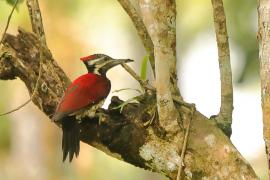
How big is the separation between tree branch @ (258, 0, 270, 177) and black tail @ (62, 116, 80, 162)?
0.91m

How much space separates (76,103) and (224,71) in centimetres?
68

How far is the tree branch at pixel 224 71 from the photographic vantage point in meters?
3.24

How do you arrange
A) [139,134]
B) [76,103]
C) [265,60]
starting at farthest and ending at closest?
[76,103] < [139,134] < [265,60]

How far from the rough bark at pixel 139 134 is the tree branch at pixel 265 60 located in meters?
0.30

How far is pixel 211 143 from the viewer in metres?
3.08

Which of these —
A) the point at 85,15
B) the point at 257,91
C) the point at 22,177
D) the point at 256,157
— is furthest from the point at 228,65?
the point at 85,15

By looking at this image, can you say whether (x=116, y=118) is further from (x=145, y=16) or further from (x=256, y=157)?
(x=256, y=157)

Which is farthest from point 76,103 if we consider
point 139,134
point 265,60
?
point 265,60

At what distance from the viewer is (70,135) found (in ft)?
10.8

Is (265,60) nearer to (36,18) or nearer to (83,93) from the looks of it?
(83,93)

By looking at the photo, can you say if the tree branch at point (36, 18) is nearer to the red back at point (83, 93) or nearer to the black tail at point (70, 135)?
the red back at point (83, 93)

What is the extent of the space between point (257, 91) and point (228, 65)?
5363mm

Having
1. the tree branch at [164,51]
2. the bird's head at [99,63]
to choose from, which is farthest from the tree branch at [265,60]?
the bird's head at [99,63]

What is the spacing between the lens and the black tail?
3.29m
